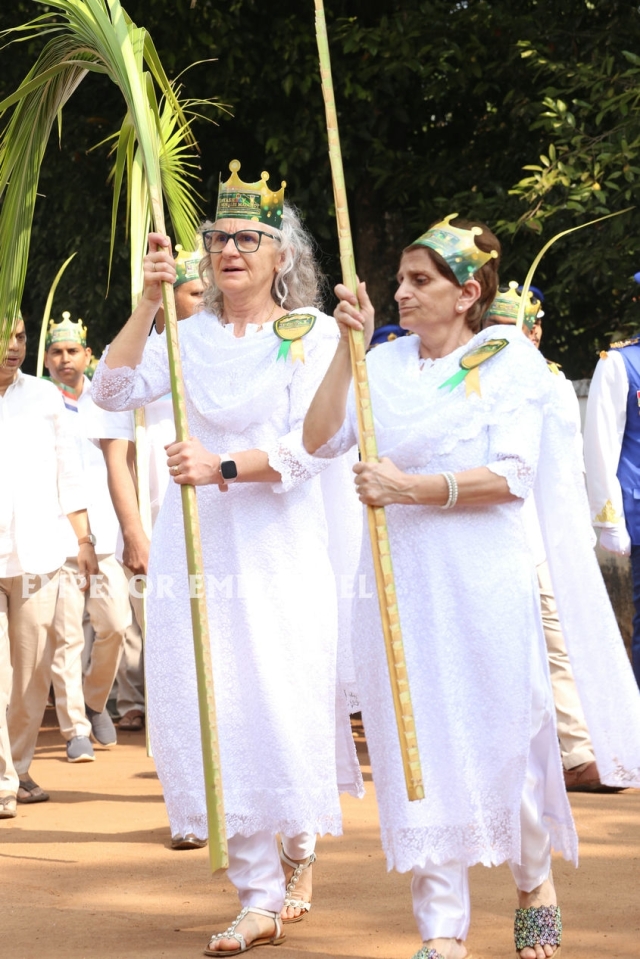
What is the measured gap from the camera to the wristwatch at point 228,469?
4.54 meters

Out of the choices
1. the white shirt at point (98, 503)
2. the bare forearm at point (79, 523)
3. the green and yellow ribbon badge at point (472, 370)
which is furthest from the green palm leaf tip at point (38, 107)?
the white shirt at point (98, 503)

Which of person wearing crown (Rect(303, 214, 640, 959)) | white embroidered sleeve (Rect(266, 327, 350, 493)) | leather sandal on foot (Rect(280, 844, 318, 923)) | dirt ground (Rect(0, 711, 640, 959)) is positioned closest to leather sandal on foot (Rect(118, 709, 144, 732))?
dirt ground (Rect(0, 711, 640, 959))

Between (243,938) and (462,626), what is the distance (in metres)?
1.16

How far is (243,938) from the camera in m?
4.50

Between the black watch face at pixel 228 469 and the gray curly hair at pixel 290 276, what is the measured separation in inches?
26.7

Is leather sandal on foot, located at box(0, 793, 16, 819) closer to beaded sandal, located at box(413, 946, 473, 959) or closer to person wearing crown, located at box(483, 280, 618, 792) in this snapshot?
person wearing crown, located at box(483, 280, 618, 792)

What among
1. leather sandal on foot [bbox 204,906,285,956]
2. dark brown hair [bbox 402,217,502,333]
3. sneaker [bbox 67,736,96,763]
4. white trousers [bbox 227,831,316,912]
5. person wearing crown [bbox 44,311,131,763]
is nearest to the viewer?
dark brown hair [bbox 402,217,502,333]

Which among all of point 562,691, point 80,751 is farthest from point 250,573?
point 80,751

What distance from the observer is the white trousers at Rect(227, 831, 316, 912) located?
4598 millimetres

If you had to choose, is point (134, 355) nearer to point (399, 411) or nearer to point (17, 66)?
point (399, 411)

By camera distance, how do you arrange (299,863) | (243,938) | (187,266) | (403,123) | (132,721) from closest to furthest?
1. (243,938)
2. (299,863)
3. (187,266)
4. (132,721)
5. (403,123)

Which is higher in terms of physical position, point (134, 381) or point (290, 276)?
point (290, 276)

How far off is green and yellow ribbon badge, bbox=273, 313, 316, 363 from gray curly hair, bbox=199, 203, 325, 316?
19 cm

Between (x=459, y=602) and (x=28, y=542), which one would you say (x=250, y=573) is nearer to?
(x=459, y=602)
